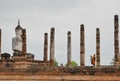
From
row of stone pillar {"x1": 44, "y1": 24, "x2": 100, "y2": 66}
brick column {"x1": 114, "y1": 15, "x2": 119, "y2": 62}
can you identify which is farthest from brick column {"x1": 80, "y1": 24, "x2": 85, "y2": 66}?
brick column {"x1": 114, "y1": 15, "x2": 119, "y2": 62}

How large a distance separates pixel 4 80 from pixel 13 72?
821 mm

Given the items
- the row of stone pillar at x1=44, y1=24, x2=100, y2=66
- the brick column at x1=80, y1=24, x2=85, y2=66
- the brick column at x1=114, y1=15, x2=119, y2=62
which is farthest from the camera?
the brick column at x1=80, y1=24, x2=85, y2=66

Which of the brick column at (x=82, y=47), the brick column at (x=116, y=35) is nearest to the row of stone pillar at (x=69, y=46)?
the brick column at (x=82, y=47)

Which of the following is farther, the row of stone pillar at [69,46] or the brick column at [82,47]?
the brick column at [82,47]

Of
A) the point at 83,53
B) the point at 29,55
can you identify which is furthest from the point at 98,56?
the point at 29,55

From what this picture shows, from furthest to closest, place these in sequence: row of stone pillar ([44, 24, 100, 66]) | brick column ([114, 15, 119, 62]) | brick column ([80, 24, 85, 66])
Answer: brick column ([80, 24, 85, 66]), row of stone pillar ([44, 24, 100, 66]), brick column ([114, 15, 119, 62])

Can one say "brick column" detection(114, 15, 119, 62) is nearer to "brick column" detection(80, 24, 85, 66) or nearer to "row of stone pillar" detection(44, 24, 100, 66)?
"row of stone pillar" detection(44, 24, 100, 66)

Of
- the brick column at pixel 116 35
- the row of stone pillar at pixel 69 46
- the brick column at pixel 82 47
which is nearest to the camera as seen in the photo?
the brick column at pixel 116 35

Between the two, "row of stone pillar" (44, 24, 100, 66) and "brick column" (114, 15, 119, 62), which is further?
"row of stone pillar" (44, 24, 100, 66)

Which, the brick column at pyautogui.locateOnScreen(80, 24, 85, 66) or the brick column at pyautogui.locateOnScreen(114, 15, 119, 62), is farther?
the brick column at pyautogui.locateOnScreen(80, 24, 85, 66)

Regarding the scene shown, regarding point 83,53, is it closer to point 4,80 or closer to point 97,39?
point 97,39

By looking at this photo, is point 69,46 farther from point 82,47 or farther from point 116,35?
point 116,35

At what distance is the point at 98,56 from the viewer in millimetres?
29578

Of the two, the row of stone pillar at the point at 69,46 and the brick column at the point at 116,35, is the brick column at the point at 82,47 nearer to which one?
the row of stone pillar at the point at 69,46
